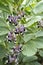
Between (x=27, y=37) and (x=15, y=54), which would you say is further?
(x=15, y=54)

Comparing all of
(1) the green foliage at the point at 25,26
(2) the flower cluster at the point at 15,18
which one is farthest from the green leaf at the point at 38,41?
(2) the flower cluster at the point at 15,18

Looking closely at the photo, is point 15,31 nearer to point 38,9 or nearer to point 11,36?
point 11,36

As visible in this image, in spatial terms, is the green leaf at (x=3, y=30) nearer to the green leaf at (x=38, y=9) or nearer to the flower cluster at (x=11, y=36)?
the flower cluster at (x=11, y=36)

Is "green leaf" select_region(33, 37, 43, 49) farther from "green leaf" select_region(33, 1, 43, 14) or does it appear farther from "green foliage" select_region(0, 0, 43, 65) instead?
"green leaf" select_region(33, 1, 43, 14)

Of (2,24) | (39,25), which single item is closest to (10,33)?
(2,24)

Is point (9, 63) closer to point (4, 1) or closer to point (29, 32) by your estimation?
point (29, 32)

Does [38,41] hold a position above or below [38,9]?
below

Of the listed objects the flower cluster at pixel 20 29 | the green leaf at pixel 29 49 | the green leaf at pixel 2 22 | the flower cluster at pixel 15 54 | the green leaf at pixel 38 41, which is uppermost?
the green leaf at pixel 2 22

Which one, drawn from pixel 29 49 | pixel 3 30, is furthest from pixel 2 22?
pixel 29 49

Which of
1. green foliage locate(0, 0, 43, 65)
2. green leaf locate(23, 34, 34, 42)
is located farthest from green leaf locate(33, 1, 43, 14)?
green leaf locate(23, 34, 34, 42)

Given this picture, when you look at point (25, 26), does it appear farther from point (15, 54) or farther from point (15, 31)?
point (15, 54)
